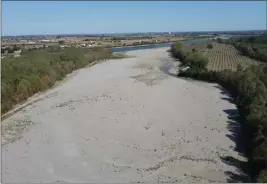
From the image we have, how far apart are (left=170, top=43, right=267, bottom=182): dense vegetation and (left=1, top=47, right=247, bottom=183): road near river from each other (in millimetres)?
758

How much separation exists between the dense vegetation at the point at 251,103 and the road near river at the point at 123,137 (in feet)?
2.49

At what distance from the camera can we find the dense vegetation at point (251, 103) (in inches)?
556

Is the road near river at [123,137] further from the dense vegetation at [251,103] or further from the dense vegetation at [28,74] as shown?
the dense vegetation at [28,74]

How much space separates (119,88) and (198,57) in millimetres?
14300

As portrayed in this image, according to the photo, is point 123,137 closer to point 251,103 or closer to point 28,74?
point 251,103

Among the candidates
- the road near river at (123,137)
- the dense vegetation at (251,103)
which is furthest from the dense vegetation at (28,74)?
the dense vegetation at (251,103)

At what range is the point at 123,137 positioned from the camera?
18.3 meters

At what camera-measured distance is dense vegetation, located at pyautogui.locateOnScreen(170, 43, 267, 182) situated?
46.4 feet

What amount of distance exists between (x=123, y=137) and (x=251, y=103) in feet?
26.2

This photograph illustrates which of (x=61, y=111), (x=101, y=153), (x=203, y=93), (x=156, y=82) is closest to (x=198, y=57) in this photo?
(x=156, y=82)

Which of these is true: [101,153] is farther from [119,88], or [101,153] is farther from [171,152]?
[119,88]

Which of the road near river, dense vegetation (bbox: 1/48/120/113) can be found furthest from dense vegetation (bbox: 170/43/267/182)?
dense vegetation (bbox: 1/48/120/113)

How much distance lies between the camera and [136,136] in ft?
60.5

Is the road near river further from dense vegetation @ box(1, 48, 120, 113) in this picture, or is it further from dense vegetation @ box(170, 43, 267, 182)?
dense vegetation @ box(1, 48, 120, 113)
